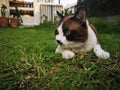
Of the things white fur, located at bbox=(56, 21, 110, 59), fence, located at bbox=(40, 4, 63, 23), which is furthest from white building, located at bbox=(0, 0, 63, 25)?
white fur, located at bbox=(56, 21, 110, 59)

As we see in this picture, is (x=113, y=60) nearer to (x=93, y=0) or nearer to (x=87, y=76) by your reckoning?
(x=87, y=76)

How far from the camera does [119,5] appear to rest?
5855 mm

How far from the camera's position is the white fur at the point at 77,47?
75.5 inches

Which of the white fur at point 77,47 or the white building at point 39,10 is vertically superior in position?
the white building at point 39,10

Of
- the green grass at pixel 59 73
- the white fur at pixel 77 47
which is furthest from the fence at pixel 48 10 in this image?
the green grass at pixel 59 73

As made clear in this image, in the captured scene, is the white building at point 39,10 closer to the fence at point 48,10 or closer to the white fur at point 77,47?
the fence at point 48,10

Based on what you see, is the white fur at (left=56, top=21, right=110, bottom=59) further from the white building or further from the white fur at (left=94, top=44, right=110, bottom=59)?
the white building

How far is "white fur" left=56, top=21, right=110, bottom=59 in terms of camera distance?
1917mm

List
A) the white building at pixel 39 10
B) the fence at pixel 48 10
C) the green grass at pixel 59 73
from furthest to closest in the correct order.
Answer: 1. the fence at pixel 48 10
2. the white building at pixel 39 10
3. the green grass at pixel 59 73

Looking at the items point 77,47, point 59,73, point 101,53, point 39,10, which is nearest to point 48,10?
point 39,10

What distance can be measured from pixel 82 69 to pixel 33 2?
10.1 meters

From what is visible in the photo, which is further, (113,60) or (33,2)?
(33,2)

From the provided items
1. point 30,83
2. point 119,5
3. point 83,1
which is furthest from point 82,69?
point 83,1

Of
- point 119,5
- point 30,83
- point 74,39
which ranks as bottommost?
point 30,83
